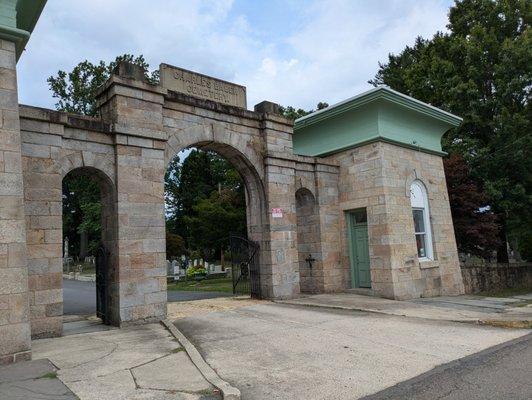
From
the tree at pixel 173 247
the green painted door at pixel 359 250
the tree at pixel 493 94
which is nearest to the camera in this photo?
the green painted door at pixel 359 250

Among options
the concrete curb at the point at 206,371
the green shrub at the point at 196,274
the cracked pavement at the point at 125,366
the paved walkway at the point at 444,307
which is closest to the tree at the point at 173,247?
the green shrub at the point at 196,274

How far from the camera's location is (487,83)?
18.0 metres

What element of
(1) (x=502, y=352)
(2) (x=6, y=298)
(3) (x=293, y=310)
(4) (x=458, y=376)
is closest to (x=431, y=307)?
(3) (x=293, y=310)

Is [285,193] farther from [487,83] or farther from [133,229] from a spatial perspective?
[487,83]

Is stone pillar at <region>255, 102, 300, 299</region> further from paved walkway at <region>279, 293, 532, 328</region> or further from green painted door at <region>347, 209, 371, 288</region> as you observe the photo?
green painted door at <region>347, 209, 371, 288</region>

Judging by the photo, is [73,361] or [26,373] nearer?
[26,373]

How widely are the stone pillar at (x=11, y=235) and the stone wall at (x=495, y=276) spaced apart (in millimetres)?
13307

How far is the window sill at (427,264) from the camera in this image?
41.1 ft

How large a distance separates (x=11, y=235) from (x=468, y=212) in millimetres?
15699

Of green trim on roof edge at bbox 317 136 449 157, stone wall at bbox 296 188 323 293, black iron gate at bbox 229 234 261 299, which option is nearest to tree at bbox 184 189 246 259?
stone wall at bbox 296 188 323 293

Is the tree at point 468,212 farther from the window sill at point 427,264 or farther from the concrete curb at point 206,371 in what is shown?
the concrete curb at point 206,371

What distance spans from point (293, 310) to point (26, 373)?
5.65 m

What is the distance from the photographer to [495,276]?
52.5 ft

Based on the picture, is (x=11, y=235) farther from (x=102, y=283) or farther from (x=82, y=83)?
(x=82, y=83)
